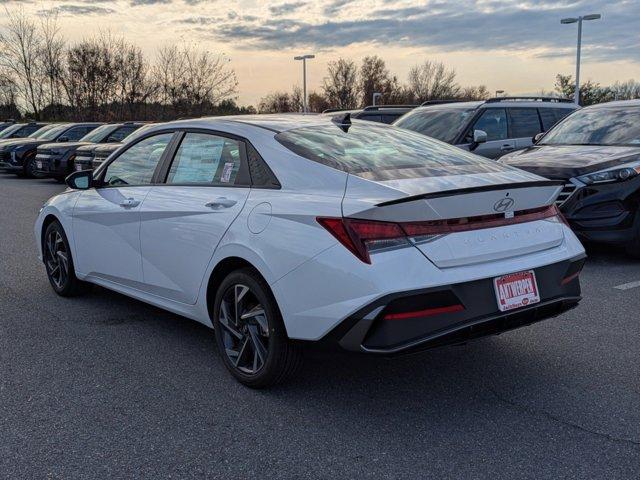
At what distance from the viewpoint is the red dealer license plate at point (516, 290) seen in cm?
324

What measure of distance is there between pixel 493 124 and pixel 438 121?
0.85 m

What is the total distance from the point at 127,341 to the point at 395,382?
1977mm

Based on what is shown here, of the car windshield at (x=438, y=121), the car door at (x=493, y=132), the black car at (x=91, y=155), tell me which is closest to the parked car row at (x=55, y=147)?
the black car at (x=91, y=155)

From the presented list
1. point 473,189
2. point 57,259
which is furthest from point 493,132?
point 473,189

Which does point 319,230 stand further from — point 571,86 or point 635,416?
point 571,86

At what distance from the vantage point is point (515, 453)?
2.94 m

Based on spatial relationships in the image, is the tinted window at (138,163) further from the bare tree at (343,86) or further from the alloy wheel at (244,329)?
the bare tree at (343,86)

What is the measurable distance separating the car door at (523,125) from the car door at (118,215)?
7.14m

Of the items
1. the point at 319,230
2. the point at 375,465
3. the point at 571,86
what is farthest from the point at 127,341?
the point at 571,86

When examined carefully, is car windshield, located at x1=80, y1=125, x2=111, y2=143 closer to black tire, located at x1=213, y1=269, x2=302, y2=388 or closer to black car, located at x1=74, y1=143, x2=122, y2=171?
black car, located at x1=74, y1=143, x2=122, y2=171

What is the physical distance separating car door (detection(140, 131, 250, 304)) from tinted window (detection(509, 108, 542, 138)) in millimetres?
7332

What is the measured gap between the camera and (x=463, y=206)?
126 inches

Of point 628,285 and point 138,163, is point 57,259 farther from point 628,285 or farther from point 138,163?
point 628,285

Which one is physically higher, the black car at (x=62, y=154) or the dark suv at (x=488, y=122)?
the dark suv at (x=488, y=122)
